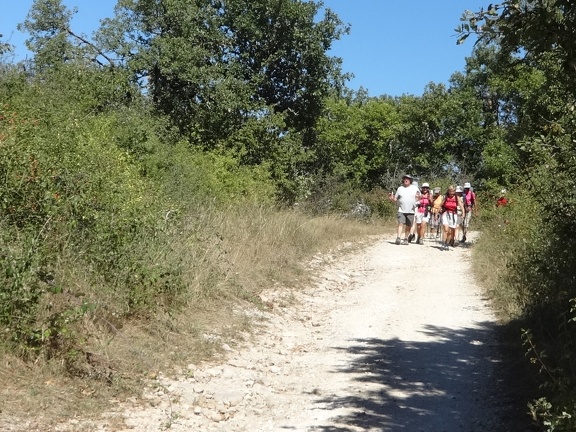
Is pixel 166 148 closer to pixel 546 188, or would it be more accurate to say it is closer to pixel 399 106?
pixel 546 188

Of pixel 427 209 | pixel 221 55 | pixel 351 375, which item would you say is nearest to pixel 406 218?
pixel 427 209

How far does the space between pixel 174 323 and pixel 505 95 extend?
39.3m

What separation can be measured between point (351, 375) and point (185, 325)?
2017 mm

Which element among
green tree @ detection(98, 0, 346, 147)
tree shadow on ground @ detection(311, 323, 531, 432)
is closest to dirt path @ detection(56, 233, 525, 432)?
tree shadow on ground @ detection(311, 323, 531, 432)

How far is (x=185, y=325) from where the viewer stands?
810 centimetres

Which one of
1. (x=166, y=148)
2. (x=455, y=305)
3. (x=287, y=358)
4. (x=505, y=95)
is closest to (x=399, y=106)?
(x=505, y=95)

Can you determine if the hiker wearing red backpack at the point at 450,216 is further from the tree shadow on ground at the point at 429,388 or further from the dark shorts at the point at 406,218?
the tree shadow on ground at the point at 429,388

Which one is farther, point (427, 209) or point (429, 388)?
point (427, 209)

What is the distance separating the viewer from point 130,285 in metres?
7.67

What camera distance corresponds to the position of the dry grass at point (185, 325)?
5.63 m

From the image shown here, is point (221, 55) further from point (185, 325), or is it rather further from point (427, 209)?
point (185, 325)

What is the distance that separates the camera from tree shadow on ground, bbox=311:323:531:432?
5.89 meters

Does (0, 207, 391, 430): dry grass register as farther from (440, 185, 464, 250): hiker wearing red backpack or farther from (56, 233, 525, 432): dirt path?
(440, 185, 464, 250): hiker wearing red backpack

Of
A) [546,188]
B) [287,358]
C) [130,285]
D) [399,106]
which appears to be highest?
[399,106]
